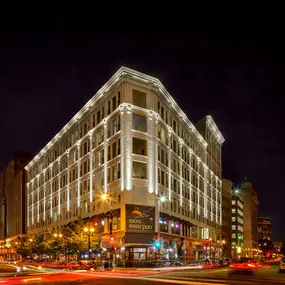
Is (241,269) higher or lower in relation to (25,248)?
higher

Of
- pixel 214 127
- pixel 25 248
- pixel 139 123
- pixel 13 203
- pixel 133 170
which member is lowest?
pixel 25 248

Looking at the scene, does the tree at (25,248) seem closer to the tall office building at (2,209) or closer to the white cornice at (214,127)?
the white cornice at (214,127)

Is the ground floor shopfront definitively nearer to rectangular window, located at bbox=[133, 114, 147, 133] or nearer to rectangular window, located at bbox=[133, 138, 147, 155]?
rectangular window, located at bbox=[133, 138, 147, 155]

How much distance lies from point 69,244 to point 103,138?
17633 mm

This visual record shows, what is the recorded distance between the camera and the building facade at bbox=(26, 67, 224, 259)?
219 ft

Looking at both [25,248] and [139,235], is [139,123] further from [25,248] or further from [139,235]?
[25,248]

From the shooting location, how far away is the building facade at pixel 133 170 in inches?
2623

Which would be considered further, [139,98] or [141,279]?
[139,98]

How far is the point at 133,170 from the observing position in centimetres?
6744

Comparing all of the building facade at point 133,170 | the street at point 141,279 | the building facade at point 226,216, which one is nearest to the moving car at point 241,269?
the street at point 141,279

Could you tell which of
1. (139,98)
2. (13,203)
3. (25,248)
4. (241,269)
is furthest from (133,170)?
(13,203)

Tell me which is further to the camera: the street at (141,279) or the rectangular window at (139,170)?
the rectangular window at (139,170)

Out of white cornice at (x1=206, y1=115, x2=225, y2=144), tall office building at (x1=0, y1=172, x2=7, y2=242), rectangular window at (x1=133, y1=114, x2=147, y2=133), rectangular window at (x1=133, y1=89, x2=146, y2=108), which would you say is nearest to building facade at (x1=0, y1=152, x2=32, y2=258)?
tall office building at (x1=0, y1=172, x2=7, y2=242)

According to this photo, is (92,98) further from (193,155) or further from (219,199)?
(219,199)
